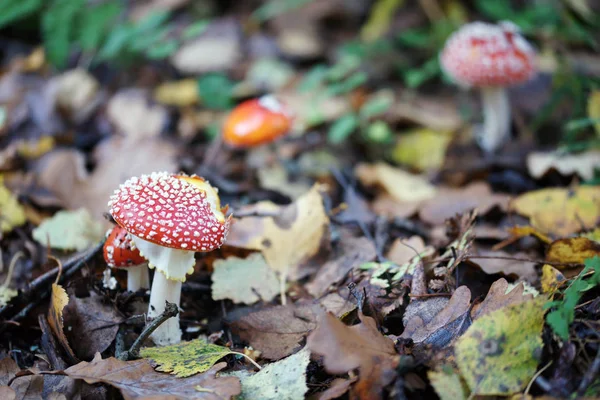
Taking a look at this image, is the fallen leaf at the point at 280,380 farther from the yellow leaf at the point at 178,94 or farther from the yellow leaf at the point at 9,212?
the yellow leaf at the point at 178,94

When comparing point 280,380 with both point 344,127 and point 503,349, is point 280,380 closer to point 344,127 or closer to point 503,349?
point 503,349

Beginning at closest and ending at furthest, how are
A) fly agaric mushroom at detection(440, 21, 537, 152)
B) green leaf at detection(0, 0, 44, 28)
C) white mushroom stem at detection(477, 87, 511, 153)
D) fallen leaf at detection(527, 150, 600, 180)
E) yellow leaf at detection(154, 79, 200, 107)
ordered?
fallen leaf at detection(527, 150, 600, 180) < fly agaric mushroom at detection(440, 21, 537, 152) < white mushroom stem at detection(477, 87, 511, 153) < green leaf at detection(0, 0, 44, 28) < yellow leaf at detection(154, 79, 200, 107)

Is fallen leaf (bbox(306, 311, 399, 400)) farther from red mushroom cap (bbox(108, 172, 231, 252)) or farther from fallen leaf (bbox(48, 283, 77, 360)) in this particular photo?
fallen leaf (bbox(48, 283, 77, 360))

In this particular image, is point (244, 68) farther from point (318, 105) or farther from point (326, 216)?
point (326, 216)

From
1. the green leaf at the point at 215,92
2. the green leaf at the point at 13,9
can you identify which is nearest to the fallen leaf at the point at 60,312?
the green leaf at the point at 215,92

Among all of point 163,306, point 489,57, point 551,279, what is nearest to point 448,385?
point 551,279

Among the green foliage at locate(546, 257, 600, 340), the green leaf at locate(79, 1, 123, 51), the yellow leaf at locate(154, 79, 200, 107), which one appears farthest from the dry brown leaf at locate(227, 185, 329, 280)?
the green leaf at locate(79, 1, 123, 51)
